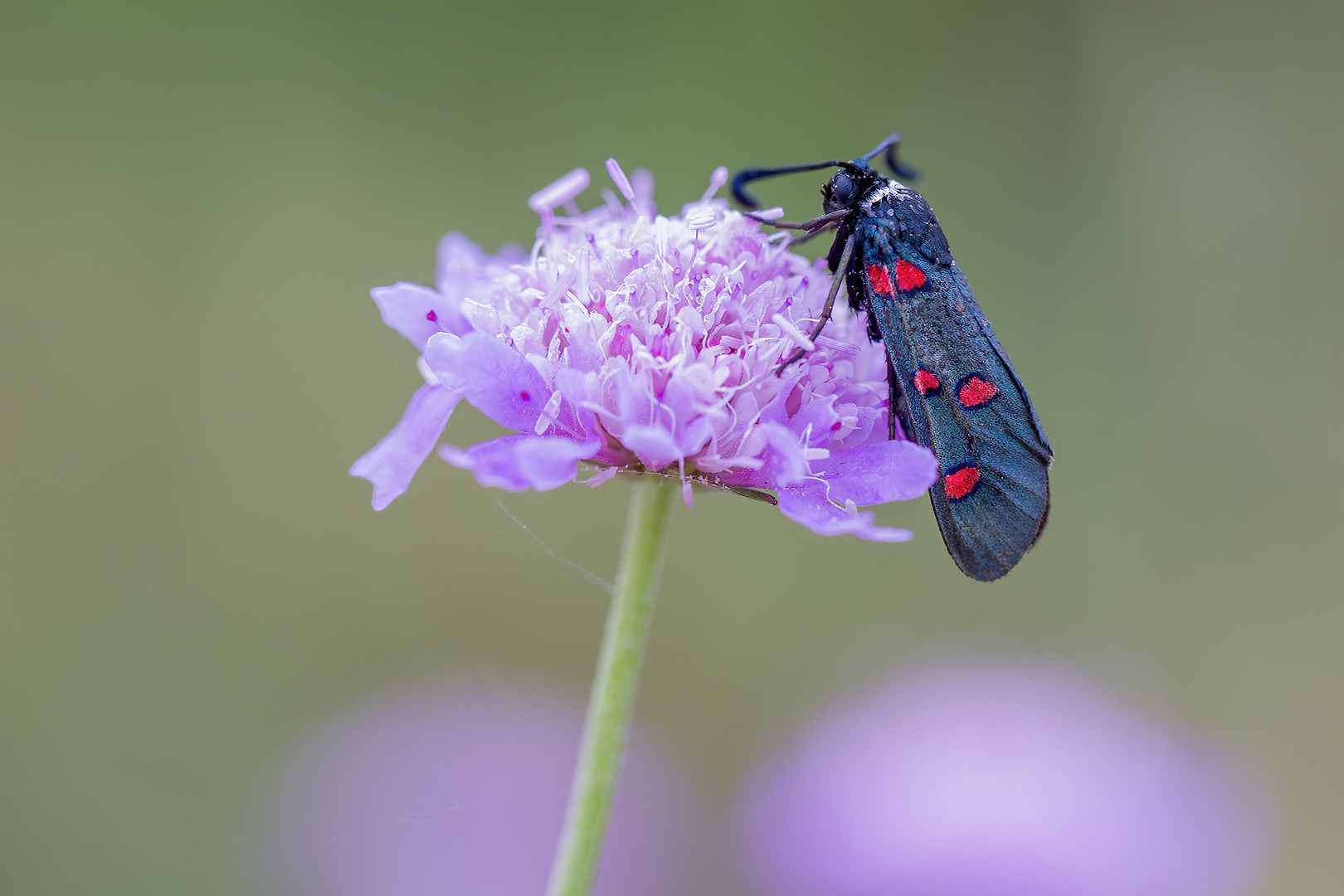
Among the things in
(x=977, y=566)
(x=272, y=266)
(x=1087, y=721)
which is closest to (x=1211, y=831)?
(x=1087, y=721)

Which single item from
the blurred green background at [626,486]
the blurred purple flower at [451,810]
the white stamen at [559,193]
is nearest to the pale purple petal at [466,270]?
the white stamen at [559,193]

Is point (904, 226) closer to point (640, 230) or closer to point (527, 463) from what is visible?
point (640, 230)

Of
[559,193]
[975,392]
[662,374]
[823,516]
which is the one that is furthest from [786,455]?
[559,193]

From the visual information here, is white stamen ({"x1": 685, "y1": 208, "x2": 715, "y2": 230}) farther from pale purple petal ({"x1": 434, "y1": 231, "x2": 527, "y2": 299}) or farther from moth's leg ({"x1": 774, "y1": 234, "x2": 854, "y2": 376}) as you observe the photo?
pale purple petal ({"x1": 434, "y1": 231, "x2": 527, "y2": 299})

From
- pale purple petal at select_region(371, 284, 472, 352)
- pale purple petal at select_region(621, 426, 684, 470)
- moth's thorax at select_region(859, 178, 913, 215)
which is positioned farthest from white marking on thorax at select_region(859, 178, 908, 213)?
pale purple petal at select_region(371, 284, 472, 352)

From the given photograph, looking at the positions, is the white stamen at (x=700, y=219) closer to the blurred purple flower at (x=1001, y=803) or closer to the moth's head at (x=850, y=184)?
the moth's head at (x=850, y=184)

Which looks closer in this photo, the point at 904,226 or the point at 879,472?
the point at 879,472

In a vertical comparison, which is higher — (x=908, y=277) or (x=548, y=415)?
(x=908, y=277)
